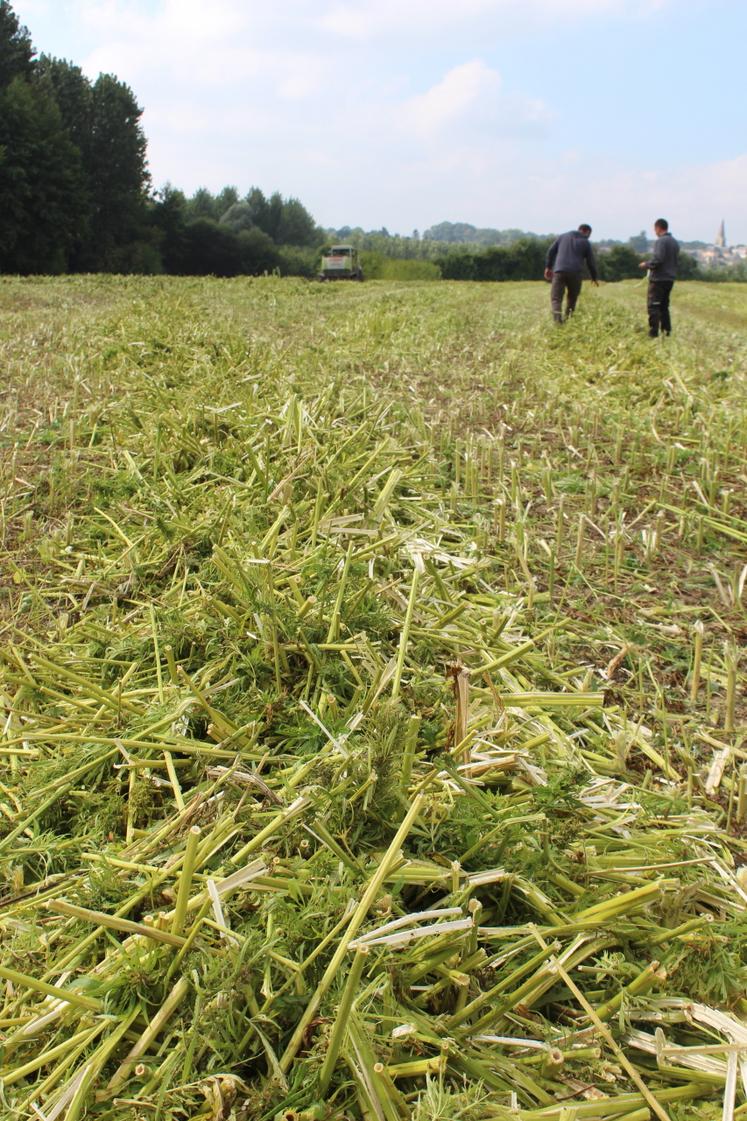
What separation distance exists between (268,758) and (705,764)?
4.85 feet

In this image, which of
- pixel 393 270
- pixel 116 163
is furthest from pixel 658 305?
pixel 116 163

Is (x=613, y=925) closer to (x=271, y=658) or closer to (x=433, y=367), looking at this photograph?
(x=271, y=658)

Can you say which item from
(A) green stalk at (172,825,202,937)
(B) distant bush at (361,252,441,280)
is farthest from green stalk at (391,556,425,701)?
(B) distant bush at (361,252,441,280)

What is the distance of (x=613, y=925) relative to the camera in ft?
5.85

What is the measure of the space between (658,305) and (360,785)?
12465 millimetres

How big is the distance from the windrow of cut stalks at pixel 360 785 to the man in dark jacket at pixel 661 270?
26.8 ft

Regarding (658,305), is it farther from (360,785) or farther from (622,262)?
(622,262)

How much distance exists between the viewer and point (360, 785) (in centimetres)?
195

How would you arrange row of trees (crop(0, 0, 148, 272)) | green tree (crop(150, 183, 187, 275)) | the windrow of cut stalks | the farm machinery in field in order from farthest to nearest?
green tree (crop(150, 183, 187, 275)) → the farm machinery in field → row of trees (crop(0, 0, 148, 272)) → the windrow of cut stalks

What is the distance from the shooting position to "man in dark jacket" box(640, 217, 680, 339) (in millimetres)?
11820

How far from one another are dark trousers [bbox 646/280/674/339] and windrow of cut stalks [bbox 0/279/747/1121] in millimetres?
8339

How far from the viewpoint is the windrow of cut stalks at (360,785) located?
1.55 metres

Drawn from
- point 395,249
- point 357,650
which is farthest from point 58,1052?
point 395,249

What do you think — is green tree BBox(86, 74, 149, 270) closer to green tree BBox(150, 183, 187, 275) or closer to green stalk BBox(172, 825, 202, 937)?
green tree BBox(150, 183, 187, 275)
